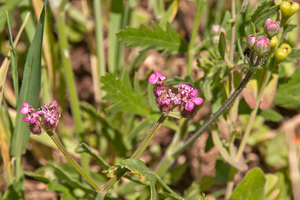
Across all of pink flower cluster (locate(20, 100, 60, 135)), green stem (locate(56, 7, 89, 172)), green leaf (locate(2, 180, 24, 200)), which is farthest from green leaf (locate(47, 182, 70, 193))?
pink flower cluster (locate(20, 100, 60, 135))

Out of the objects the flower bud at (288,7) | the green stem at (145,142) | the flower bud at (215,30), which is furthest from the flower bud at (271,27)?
the green stem at (145,142)

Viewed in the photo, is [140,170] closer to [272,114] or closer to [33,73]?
[33,73]

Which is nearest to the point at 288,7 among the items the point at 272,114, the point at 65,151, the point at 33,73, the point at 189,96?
the point at 189,96

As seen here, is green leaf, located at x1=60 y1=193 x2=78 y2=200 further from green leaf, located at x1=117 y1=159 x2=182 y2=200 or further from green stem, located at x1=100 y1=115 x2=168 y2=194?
green leaf, located at x1=117 y1=159 x2=182 y2=200

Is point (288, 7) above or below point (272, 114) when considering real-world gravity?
above

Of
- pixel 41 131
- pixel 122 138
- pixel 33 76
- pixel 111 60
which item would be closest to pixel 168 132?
pixel 122 138

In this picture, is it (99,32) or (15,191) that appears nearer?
(15,191)

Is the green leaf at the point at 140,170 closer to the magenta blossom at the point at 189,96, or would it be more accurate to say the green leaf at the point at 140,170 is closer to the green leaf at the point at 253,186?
the magenta blossom at the point at 189,96
